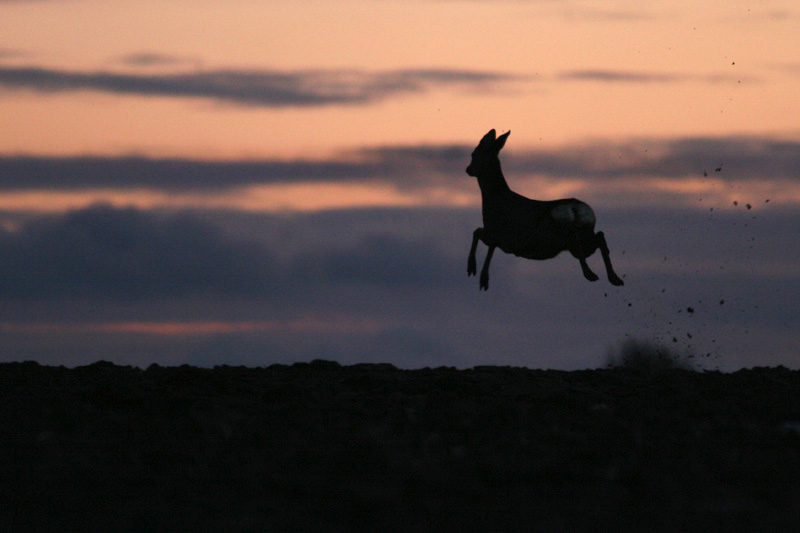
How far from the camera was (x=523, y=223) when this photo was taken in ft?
67.9

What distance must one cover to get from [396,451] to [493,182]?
1012 centimetres

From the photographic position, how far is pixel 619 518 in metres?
9.09

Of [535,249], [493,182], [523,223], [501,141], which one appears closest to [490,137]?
[501,141]

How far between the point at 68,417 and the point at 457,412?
467 centimetres

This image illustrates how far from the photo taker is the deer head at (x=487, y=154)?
21281 millimetres

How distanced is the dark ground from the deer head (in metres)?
4.05

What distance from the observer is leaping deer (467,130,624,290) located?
2025cm

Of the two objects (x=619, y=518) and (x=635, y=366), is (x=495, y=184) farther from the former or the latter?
(x=619, y=518)

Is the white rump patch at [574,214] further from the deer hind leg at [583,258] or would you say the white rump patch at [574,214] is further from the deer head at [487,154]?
the deer head at [487,154]

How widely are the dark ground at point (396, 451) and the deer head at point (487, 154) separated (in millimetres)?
4046

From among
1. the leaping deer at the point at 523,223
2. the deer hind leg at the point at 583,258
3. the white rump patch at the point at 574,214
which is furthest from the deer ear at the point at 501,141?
the deer hind leg at the point at 583,258

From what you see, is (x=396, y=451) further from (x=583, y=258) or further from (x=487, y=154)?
(x=487, y=154)

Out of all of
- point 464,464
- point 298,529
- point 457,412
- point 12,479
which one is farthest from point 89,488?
point 457,412

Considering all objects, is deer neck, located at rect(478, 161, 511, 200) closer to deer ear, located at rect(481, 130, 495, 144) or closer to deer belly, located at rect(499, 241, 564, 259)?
deer ear, located at rect(481, 130, 495, 144)
